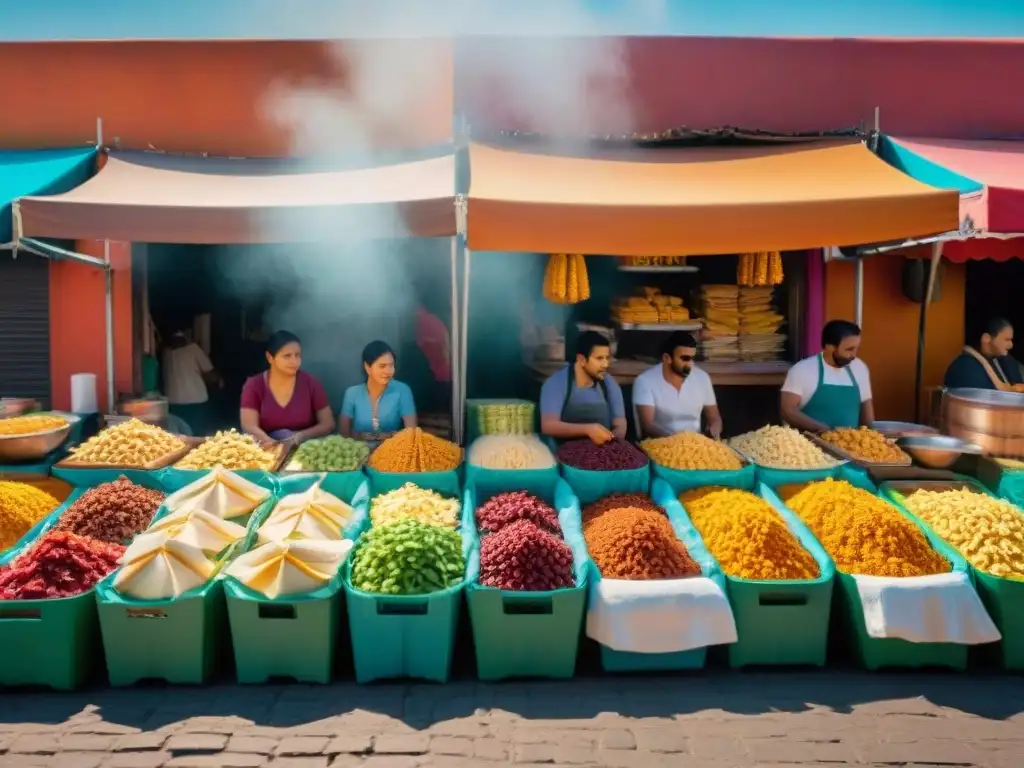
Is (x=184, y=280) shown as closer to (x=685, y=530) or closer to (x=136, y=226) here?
(x=136, y=226)

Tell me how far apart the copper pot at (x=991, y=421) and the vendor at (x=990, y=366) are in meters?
0.65

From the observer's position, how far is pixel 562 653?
4.67 m

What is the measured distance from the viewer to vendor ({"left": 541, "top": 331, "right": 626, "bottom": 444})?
6.57 m

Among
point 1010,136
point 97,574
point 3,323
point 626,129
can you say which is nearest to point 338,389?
point 3,323

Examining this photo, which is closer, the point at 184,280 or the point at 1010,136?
the point at 1010,136

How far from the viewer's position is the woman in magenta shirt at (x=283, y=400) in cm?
664

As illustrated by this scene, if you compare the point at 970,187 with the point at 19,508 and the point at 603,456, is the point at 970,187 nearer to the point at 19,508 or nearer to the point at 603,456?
the point at 603,456

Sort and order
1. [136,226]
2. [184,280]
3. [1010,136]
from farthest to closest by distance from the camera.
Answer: [184,280], [1010,136], [136,226]

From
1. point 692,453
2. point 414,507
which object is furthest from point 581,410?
point 414,507

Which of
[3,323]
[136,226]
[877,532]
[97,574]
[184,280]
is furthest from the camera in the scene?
[184,280]

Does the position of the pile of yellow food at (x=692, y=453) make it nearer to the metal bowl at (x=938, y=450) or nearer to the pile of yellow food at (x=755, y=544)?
the pile of yellow food at (x=755, y=544)

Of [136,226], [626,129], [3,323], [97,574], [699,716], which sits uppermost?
[626,129]

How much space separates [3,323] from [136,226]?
2.94 metres

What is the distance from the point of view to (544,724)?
421 centimetres
